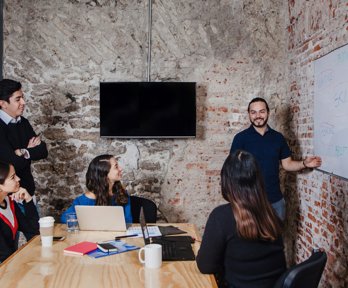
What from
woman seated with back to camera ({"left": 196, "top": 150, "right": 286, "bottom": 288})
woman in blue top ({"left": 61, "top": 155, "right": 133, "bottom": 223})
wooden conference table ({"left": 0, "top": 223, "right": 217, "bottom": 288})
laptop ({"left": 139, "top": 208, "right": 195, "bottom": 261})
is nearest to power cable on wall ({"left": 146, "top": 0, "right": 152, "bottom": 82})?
woman in blue top ({"left": 61, "top": 155, "right": 133, "bottom": 223})

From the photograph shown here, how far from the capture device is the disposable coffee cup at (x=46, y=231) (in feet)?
7.93

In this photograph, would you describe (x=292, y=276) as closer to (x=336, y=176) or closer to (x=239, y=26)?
(x=336, y=176)

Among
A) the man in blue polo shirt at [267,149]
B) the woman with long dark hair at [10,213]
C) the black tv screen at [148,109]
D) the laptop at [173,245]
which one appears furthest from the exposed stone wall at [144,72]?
the laptop at [173,245]

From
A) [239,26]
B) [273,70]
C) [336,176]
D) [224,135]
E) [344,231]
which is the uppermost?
[239,26]

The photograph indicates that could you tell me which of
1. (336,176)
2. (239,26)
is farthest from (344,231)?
(239,26)

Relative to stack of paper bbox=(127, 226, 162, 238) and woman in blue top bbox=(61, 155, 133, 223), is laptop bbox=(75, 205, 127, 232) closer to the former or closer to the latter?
stack of paper bbox=(127, 226, 162, 238)

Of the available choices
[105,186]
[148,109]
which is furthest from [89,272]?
[148,109]

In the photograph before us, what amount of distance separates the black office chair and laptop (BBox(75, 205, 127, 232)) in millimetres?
1271

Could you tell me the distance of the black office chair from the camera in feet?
5.13

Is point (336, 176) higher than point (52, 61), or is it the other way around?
point (52, 61)

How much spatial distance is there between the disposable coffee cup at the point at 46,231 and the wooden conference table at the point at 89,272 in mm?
71

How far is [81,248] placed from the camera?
2338 mm

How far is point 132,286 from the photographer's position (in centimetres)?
181

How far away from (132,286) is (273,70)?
334cm
